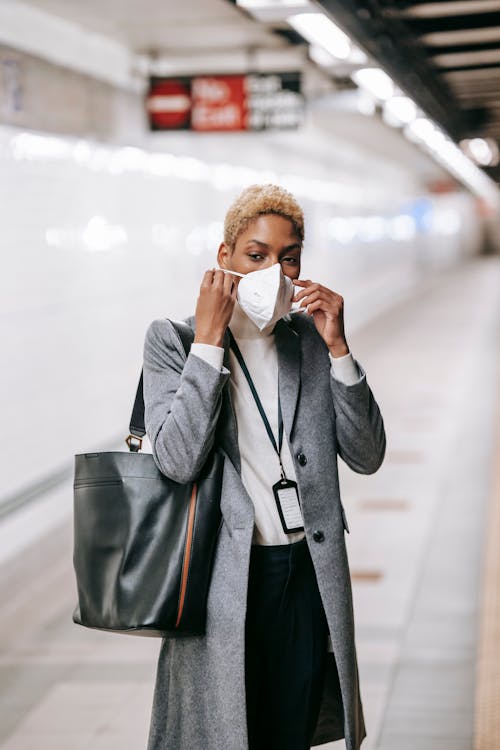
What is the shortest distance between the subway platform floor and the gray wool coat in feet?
5.91

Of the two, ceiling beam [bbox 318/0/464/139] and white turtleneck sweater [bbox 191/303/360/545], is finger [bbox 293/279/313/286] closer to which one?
white turtleneck sweater [bbox 191/303/360/545]

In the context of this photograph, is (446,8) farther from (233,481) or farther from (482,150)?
(482,150)

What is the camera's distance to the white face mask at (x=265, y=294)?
75.4 inches

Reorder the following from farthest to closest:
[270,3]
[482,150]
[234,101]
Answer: [482,150], [234,101], [270,3]

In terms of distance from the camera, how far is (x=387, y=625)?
16.1ft

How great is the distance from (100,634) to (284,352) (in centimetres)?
324

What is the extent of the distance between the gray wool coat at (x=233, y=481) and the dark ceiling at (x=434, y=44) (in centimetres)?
138

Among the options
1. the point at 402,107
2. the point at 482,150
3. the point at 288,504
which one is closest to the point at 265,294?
the point at 288,504

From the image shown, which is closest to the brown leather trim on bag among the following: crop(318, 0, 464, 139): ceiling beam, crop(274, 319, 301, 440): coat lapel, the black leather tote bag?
the black leather tote bag

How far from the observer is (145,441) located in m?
2.06

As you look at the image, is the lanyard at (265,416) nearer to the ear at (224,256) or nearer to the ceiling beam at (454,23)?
the ear at (224,256)

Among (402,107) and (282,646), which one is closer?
(282,646)

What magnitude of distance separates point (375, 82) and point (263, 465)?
12.1ft

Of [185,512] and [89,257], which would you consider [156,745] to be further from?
[89,257]
